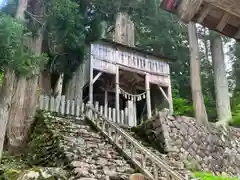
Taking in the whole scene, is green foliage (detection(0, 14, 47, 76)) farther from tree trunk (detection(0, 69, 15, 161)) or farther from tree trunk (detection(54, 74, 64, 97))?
tree trunk (detection(54, 74, 64, 97))

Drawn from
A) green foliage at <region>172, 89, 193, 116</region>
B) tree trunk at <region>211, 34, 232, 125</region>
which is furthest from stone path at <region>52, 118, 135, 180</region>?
green foliage at <region>172, 89, 193, 116</region>

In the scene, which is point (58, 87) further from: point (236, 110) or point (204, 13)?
point (204, 13)

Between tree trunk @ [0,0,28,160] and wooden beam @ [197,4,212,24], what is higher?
wooden beam @ [197,4,212,24]

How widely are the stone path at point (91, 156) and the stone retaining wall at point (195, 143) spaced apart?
86.1 inches

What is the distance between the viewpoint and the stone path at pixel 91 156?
21.1 ft

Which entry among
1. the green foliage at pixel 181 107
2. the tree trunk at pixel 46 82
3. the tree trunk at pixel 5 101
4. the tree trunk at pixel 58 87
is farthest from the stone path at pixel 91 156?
the green foliage at pixel 181 107

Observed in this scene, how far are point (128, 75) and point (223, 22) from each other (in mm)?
13763

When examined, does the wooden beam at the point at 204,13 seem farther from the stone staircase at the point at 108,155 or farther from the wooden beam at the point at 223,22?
the stone staircase at the point at 108,155

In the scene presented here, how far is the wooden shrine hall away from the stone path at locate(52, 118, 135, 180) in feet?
18.9

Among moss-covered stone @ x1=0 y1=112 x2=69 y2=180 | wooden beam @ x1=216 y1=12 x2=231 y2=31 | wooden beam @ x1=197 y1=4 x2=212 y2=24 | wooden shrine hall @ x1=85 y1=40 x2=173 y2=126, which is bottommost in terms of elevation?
moss-covered stone @ x1=0 y1=112 x2=69 y2=180

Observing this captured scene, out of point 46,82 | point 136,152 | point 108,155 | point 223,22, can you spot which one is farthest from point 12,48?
point 46,82

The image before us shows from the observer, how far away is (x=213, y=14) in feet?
12.8

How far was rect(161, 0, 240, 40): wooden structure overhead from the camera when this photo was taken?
361cm

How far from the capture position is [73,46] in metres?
11.2
